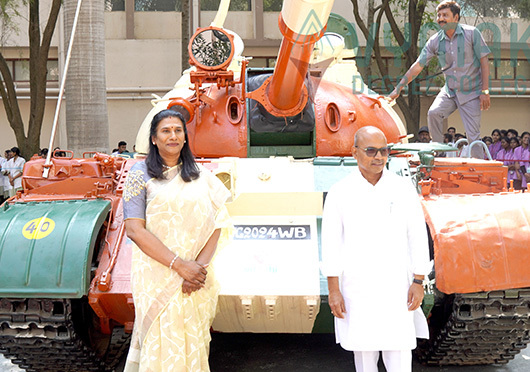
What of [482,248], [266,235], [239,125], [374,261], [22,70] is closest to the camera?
[374,261]

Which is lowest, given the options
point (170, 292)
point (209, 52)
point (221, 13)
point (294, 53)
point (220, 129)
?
point (170, 292)

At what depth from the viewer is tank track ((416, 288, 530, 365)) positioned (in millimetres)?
4258

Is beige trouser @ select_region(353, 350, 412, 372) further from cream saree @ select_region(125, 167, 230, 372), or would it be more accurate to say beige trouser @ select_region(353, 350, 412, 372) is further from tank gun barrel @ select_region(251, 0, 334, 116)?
tank gun barrel @ select_region(251, 0, 334, 116)

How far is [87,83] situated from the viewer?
951 cm

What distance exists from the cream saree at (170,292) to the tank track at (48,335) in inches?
30.6

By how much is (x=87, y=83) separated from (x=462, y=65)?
549 cm

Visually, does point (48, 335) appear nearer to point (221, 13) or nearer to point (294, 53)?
point (294, 53)

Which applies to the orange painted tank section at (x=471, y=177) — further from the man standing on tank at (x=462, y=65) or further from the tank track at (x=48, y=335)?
the tank track at (x=48, y=335)

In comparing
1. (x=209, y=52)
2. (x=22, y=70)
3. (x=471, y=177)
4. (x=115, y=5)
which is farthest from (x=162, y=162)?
(x=22, y=70)

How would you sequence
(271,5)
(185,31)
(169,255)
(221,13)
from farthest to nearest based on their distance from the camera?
(271,5)
(185,31)
(221,13)
(169,255)

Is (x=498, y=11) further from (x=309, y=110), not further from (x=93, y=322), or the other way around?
(x=93, y=322)

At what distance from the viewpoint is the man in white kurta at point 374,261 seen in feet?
11.7

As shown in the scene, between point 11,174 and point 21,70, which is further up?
point 21,70

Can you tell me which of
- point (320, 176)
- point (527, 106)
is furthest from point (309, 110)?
point (527, 106)
